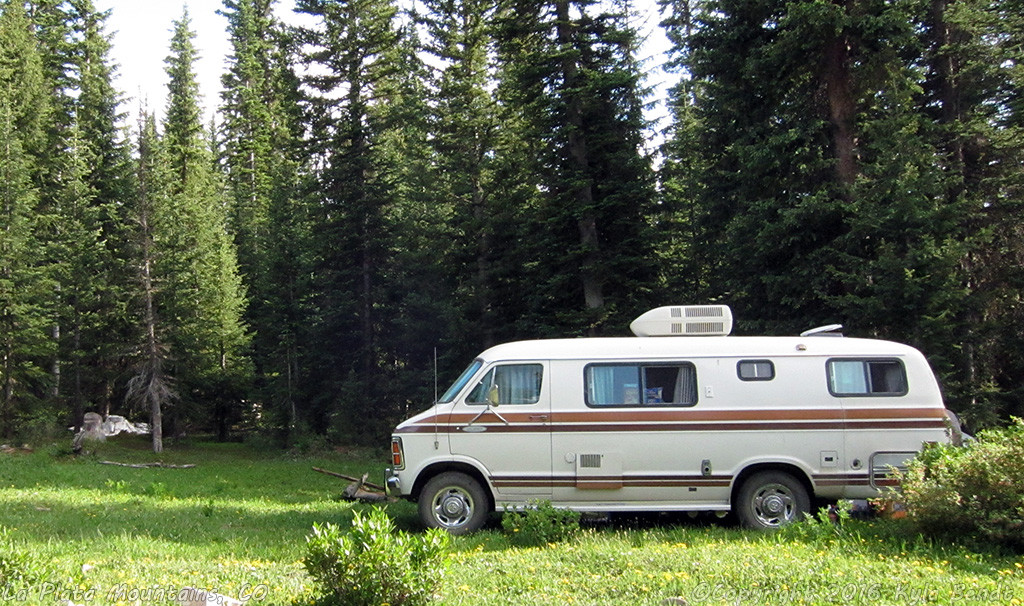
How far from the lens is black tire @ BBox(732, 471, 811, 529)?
10156 millimetres

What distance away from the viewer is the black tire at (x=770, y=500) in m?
10.2

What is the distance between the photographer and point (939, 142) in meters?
19.8

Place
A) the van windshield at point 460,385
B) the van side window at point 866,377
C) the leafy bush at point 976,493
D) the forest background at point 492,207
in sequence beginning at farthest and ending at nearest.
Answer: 1. the forest background at point 492,207
2. the van windshield at point 460,385
3. the van side window at point 866,377
4. the leafy bush at point 976,493

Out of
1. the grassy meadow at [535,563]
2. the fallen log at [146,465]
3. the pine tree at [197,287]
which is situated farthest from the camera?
the pine tree at [197,287]

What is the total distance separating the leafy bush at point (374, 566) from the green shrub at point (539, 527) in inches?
137

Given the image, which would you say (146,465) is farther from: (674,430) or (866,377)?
(866,377)

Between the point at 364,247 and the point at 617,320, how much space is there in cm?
1297

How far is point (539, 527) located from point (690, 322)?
3.71 metres

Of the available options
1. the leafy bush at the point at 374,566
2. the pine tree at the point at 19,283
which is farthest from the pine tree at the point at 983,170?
the pine tree at the point at 19,283

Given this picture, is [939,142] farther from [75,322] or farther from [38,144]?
[38,144]

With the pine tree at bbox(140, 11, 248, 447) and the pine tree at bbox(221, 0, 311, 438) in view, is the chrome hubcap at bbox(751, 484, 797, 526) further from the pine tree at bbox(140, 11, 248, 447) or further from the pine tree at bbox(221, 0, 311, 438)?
the pine tree at bbox(140, 11, 248, 447)

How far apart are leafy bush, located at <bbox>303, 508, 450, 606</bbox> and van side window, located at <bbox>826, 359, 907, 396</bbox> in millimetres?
6679

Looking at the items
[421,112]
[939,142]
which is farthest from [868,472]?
[421,112]

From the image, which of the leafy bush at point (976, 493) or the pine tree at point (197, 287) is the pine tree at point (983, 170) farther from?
the pine tree at point (197, 287)
